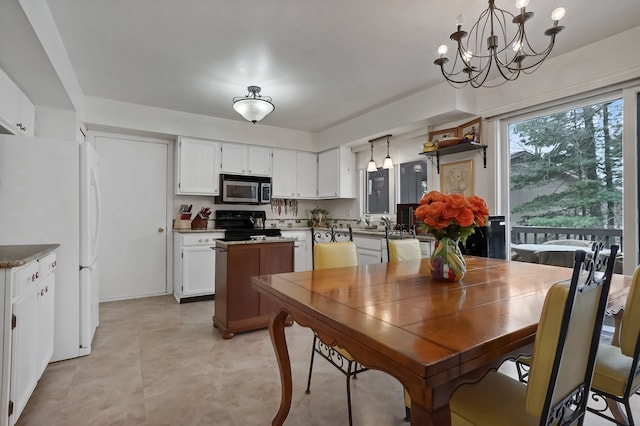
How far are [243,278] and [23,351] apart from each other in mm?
1547

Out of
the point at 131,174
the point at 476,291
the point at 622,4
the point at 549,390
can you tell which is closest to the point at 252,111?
the point at 131,174

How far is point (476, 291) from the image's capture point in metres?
1.50

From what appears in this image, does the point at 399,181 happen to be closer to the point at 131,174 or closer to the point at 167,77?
the point at 167,77

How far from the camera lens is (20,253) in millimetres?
1920

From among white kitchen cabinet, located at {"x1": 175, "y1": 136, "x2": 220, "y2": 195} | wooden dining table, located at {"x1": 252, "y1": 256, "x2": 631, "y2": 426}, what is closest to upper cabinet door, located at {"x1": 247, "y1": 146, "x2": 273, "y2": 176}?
white kitchen cabinet, located at {"x1": 175, "y1": 136, "x2": 220, "y2": 195}

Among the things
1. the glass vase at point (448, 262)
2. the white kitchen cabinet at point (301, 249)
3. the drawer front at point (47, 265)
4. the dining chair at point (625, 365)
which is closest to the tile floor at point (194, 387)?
the dining chair at point (625, 365)

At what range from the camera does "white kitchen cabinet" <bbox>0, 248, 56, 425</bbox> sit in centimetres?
159

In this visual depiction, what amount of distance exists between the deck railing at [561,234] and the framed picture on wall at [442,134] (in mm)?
1170

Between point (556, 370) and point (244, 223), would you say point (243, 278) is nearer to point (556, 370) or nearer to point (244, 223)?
point (244, 223)

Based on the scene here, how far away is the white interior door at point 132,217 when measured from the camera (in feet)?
14.1

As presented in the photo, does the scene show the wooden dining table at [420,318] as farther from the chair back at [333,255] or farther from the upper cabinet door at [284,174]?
the upper cabinet door at [284,174]

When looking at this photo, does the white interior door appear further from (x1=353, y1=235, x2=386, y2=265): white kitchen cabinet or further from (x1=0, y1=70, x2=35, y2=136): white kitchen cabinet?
(x1=353, y1=235, x2=386, y2=265): white kitchen cabinet

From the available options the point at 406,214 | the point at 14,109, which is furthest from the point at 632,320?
the point at 14,109

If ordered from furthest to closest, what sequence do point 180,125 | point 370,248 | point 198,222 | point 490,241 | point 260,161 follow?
point 260,161 → point 198,222 → point 180,125 → point 370,248 → point 490,241
